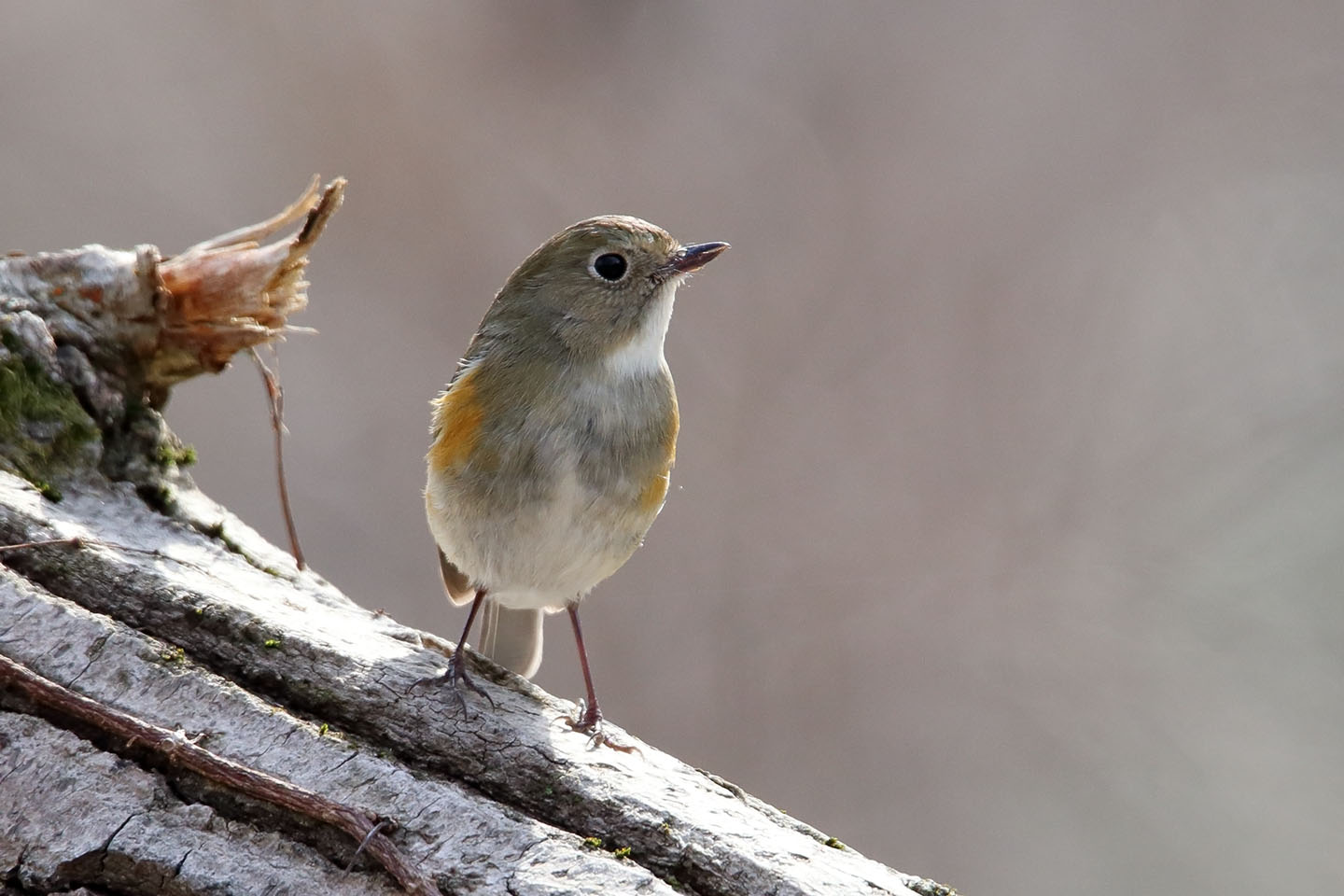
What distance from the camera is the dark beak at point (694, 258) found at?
308 cm

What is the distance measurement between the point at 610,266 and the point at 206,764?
61.6 inches

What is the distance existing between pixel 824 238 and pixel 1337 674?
287cm

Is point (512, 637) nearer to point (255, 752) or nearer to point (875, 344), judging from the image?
point (255, 752)

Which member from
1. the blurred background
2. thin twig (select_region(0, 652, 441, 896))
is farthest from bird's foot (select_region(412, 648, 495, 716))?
the blurred background

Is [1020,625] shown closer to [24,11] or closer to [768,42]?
[768,42]

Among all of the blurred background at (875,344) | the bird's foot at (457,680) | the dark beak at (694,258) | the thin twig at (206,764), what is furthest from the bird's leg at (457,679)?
the blurred background at (875,344)

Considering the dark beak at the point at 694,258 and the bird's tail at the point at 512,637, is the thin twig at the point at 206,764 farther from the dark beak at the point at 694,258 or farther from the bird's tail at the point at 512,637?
the dark beak at the point at 694,258

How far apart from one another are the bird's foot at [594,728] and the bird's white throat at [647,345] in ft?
2.72

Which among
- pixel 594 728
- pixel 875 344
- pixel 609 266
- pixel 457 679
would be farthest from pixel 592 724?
pixel 875 344

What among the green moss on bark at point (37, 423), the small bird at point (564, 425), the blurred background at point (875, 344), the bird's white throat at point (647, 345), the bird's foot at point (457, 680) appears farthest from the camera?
the blurred background at point (875, 344)

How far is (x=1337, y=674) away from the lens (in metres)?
5.13

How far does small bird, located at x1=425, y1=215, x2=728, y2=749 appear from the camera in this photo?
→ 2.80 meters

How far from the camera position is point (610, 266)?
120 inches

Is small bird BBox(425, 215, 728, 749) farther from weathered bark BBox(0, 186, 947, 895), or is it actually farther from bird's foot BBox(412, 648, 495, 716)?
weathered bark BBox(0, 186, 947, 895)
